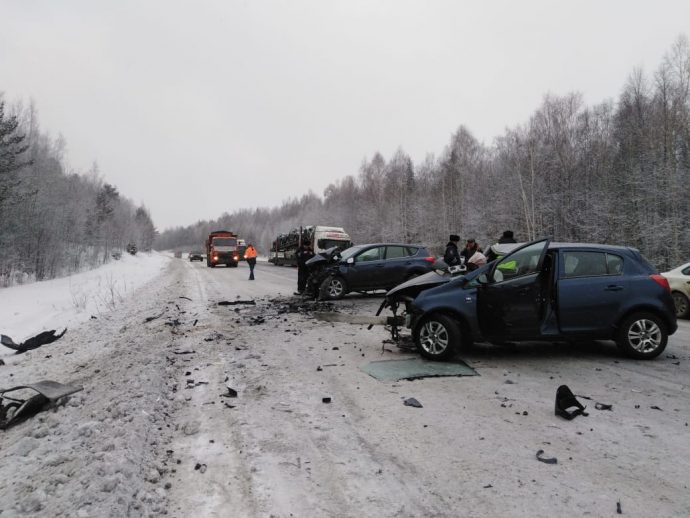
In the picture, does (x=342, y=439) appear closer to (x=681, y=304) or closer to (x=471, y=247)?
(x=471, y=247)

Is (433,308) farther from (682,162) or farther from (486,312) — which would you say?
(682,162)

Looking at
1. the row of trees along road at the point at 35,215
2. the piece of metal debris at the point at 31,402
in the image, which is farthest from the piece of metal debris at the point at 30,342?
the row of trees along road at the point at 35,215

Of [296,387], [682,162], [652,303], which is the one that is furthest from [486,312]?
[682,162]

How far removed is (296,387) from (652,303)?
4.84 metres

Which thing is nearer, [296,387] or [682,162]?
[296,387]

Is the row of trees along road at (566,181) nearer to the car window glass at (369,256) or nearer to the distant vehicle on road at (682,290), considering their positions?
the distant vehicle on road at (682,290)

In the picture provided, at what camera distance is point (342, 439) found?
11.2ft

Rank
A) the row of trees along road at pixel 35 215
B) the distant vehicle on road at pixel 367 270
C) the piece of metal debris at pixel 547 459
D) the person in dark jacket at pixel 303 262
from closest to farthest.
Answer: the piece of metal debris at pixel 547 459
the distant vehicle on road at pixel 367 270
the person in dark jacket at pixel 303 262
the row of trees along road at pixel 35 215

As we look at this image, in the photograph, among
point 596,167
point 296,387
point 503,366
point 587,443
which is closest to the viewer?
point 587,443

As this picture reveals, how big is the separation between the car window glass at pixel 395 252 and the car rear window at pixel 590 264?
672 cm

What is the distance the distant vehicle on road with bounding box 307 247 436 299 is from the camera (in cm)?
1220

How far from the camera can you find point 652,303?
220 inches

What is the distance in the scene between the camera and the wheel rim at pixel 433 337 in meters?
5.76

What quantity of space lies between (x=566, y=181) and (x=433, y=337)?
3585 centimetres
